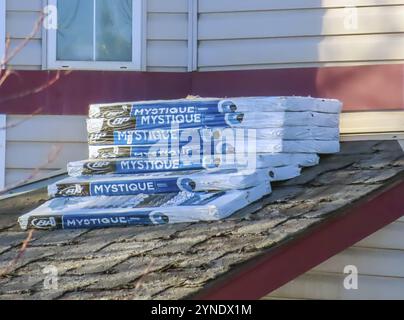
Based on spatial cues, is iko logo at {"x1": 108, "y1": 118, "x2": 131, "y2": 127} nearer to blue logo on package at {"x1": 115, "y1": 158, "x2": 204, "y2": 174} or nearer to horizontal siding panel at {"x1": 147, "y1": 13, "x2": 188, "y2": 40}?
blue logo on package at {"x1": 115, "y1": 158, "x2": 204, "y2": 174}

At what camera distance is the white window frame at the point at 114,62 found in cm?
596

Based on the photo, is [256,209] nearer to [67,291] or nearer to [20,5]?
[67,291]

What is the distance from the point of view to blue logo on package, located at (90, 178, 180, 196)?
15.2 ft

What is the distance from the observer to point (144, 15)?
596cm

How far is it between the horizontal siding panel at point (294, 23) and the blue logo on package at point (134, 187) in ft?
5.43

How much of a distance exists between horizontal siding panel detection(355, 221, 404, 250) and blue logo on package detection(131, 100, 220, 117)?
1572 mm

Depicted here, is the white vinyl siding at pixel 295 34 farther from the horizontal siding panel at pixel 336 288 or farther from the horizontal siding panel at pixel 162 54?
the horizontal siding panel at pixel 336 288

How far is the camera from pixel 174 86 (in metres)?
5.91

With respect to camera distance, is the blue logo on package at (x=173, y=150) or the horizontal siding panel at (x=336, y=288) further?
the horizontal siding panel at (x=336, y=288)

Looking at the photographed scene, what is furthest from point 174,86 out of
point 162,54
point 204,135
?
point 204,135

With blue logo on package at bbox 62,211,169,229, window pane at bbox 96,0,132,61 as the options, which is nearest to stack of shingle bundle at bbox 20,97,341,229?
blue logo on package at bbox 62,211,169,229

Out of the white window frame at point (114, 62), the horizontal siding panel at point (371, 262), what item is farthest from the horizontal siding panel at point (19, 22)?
the horizontal siding panel at point (371, 262)
